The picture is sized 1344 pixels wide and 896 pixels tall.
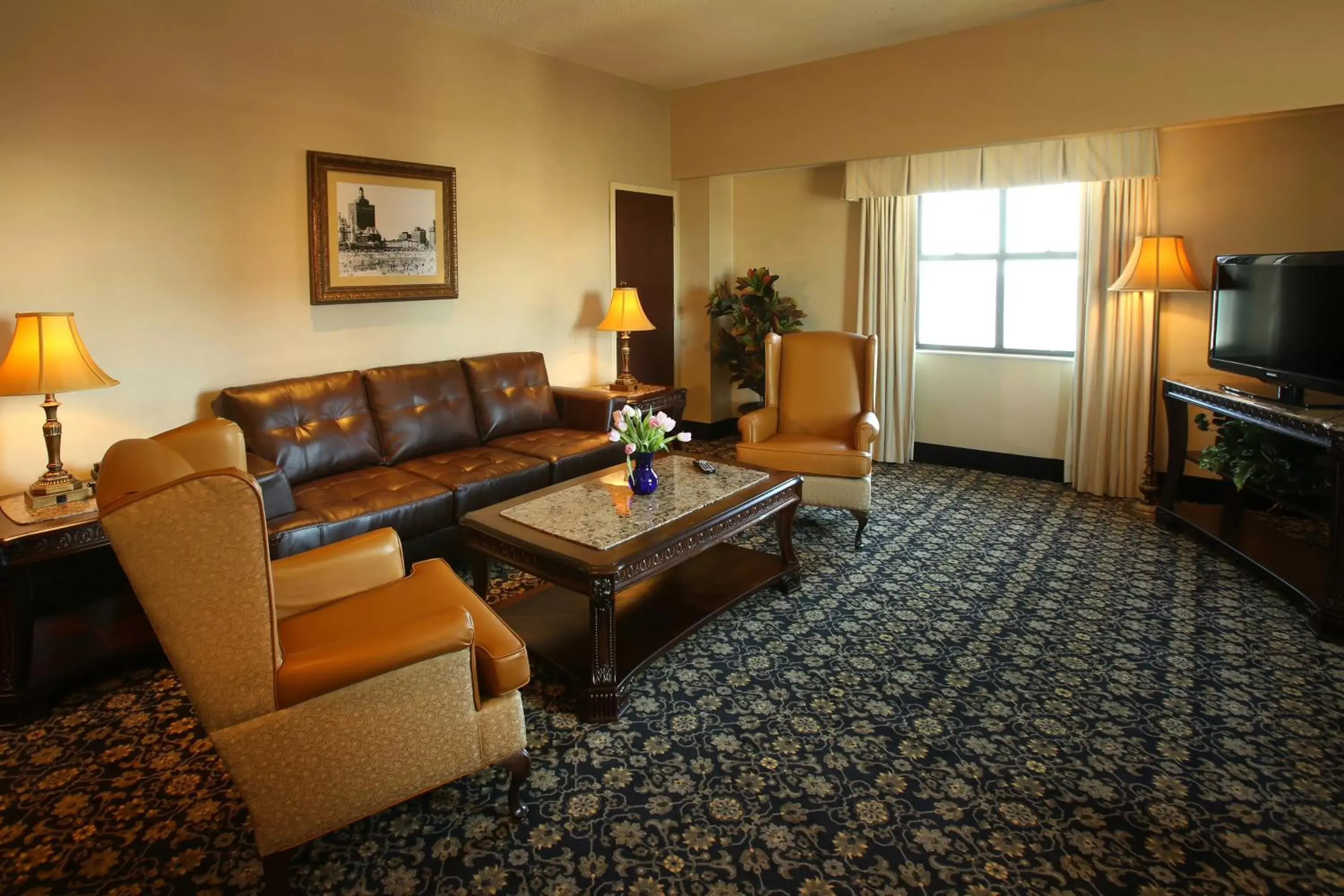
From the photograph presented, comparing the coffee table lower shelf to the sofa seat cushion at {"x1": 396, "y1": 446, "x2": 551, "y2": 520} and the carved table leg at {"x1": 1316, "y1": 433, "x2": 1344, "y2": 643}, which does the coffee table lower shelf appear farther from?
the carved table leg at {"x1": 1316, "y1": 433, "x2": 1344, "y2": 643}

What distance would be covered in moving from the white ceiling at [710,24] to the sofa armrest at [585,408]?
2.21 metres

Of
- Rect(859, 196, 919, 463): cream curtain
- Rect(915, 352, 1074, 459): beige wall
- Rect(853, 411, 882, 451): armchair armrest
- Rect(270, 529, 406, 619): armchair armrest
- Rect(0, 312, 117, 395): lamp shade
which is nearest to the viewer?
Rect(270, 529, 406, 619): armchair armrest

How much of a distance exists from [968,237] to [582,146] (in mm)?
2882

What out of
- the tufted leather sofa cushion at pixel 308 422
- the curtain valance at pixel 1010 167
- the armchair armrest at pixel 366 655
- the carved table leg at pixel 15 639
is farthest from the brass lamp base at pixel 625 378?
the armchair armrest at pixel 366 655

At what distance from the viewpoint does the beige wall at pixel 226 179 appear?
10.4 feet

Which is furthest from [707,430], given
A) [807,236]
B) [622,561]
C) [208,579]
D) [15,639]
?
[208,579]

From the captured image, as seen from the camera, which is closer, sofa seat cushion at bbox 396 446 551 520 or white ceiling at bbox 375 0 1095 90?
sofa seat cushion at bbox 396 446 551 520

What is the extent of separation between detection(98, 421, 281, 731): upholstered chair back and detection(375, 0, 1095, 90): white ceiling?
12.0 feet

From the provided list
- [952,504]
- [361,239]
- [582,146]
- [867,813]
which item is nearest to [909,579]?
[952,504]

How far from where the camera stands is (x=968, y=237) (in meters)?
5.57

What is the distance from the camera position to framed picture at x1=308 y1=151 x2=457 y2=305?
13.4ft

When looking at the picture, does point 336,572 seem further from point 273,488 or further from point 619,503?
point 619,503

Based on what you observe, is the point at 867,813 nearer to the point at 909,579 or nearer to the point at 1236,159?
the point at 909,579

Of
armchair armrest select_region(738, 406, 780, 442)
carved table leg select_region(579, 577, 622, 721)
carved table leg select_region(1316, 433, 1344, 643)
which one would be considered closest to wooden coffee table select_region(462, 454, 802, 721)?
carved table leg select_region(579, 577, 622, 721)
